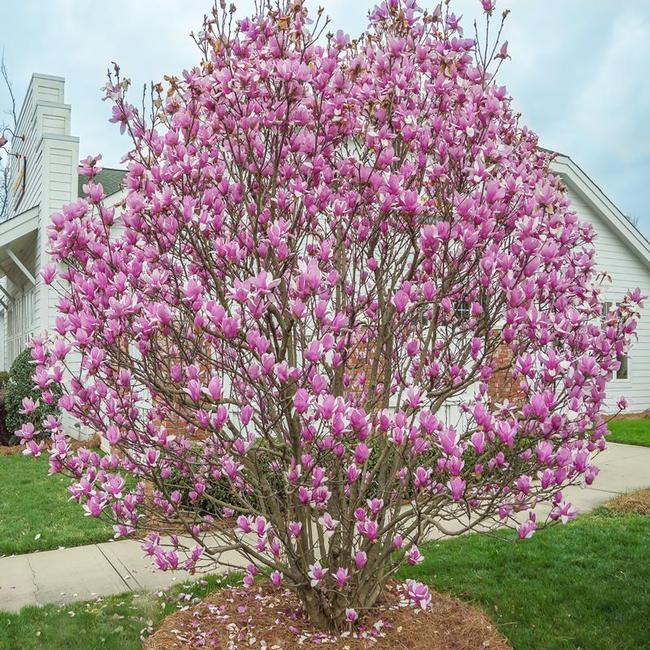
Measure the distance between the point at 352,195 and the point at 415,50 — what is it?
0.95 meters

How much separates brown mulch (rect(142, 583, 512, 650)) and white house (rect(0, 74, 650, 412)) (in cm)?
779

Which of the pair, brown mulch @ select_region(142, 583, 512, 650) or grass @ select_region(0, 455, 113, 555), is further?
grass @ select_region(0, 455, 113, 555)

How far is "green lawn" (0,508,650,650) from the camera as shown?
3846 mm

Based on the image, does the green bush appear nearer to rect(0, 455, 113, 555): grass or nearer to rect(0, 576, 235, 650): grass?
rect(0, 455, 113, 555): grass

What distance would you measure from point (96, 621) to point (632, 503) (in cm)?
562

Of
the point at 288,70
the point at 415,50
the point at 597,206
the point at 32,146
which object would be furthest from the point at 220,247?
the point at 597,206

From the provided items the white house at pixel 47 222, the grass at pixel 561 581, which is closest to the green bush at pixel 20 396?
Result: the white house at pixel 47 222

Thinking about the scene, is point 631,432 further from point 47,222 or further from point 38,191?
point 38,191

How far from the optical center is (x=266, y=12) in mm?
3566

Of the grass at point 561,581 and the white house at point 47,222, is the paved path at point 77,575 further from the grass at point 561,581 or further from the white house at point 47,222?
the white house at point 47,222

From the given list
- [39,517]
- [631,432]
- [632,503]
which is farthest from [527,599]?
[631,432]

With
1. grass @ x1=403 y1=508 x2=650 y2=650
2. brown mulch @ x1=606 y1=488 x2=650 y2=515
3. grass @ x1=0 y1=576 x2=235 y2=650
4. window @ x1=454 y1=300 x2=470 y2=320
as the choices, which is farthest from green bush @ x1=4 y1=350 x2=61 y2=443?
window @ x1=454 y1=300 x2=470 y2=320

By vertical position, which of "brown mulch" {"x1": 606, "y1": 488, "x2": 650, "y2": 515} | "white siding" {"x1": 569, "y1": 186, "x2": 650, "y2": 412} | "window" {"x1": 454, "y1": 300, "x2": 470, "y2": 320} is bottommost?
"brown mulch" {"x1": 606, "y1": 488, "x2": 650, "y2": 515}

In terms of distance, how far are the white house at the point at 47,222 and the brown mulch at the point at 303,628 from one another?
25.5 feet
